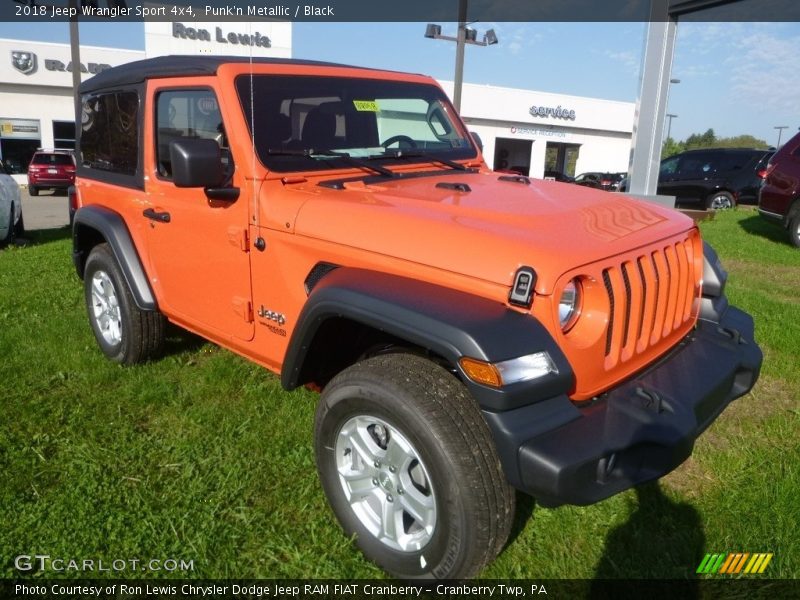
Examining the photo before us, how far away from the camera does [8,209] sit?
9336mm

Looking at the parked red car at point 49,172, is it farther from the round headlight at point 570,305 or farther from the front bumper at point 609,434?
the front bumper at point 609,434

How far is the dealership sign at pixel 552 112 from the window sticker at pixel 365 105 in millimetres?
39664

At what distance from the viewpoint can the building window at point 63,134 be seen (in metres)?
27.5

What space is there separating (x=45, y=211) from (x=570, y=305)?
58.5ft

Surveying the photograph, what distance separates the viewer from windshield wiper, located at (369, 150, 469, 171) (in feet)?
11.9

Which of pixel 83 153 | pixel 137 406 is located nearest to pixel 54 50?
pixel 83 153

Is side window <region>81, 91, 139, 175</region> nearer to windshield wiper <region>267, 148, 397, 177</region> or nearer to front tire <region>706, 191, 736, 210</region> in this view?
windshield wiper <region>267, 148, 397, 177</region>

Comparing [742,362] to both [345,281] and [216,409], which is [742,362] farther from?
[216,409]

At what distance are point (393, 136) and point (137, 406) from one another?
2.35 m

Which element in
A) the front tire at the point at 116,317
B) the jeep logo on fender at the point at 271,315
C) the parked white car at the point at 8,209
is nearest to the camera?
the jeep logo on fender at the point at 271,315

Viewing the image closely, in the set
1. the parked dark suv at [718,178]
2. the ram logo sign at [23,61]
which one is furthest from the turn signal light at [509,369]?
the ram logo sign at [23,61]

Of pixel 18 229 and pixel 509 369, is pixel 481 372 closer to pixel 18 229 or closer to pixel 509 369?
pixel 509 369

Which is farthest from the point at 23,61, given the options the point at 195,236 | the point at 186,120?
the point at 195,236

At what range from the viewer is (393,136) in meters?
3.83
